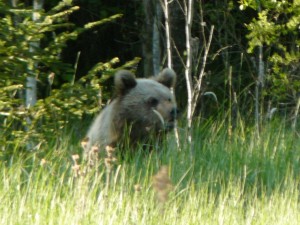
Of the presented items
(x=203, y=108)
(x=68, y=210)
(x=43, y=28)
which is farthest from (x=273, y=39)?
(x=68, y=210)

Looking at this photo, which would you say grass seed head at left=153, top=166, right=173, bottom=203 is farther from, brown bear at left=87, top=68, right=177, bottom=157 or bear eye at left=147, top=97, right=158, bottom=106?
bear eye at left=147, top=97, right=158, bottom=106

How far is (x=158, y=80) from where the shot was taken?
827 cm

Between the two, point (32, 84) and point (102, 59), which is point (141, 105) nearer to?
point (32, 84)

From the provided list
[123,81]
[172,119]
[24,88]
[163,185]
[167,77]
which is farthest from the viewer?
[167,77]

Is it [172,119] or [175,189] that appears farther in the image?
[172,119]

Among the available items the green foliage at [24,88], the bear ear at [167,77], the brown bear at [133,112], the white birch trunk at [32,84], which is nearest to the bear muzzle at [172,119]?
the brown bear at [133,112]

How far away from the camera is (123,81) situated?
25.9ft

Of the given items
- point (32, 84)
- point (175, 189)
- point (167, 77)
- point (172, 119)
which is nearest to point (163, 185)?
point (175, 189)

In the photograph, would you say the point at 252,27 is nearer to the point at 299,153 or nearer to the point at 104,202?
the point at 299,153

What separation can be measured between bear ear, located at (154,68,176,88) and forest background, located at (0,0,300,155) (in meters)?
0.18

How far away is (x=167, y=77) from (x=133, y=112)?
21.1 inches

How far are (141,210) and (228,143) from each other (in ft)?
8.65

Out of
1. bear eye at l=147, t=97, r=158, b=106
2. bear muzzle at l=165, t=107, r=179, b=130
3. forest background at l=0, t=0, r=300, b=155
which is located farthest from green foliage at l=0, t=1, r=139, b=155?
bear muzzle at l=165, t=107, r=179, b=130

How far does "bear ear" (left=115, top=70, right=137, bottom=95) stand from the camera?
7.81 m
